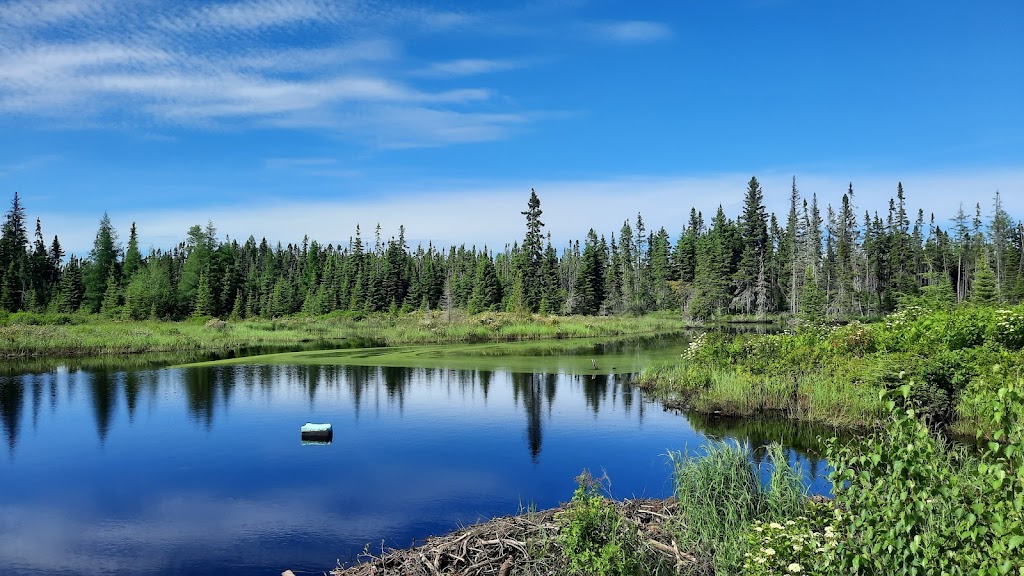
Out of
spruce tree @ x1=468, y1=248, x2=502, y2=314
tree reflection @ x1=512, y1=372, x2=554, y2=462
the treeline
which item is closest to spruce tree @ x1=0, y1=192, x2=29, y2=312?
the treeline

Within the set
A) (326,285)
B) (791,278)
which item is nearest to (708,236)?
(791,278)

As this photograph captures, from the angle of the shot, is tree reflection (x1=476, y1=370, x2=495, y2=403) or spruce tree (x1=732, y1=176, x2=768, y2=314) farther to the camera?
spruce tree (x1=732, y1=176, x2=768, y2=314)

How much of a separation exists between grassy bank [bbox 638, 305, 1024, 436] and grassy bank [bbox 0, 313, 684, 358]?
31.4 m

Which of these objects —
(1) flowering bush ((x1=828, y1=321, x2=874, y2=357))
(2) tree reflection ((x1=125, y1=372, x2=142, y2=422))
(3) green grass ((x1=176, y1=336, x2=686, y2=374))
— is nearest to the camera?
(1) flowering bush ((x1=828, y1=321, x2=874, y2=357))

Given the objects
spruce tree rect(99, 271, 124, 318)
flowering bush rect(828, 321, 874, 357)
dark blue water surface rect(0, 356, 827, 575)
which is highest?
spruce tree rect(99, 271, 124, 318)

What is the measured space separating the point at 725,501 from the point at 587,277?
253ft

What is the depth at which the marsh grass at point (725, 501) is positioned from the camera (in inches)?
292

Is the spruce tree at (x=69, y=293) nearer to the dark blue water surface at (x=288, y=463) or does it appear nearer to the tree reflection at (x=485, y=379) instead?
the dark blue water surface at (x=288, y=463)

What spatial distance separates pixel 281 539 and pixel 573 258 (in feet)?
404

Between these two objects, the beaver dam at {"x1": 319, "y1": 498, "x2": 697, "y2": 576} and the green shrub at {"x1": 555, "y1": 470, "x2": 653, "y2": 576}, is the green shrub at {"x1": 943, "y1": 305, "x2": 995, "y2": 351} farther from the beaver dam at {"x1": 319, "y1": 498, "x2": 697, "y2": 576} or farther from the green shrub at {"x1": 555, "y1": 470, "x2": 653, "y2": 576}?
the green shrub at {"x1": 555, "y1": 470, "x2": 653, "y2": 576}

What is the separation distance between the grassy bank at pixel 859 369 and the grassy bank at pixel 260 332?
31.4 m

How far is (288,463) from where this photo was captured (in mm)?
16844

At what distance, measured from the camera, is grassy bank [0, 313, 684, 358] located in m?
44.2

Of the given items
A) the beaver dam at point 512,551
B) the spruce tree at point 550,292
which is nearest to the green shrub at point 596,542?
the beaver dam at point 512,551
